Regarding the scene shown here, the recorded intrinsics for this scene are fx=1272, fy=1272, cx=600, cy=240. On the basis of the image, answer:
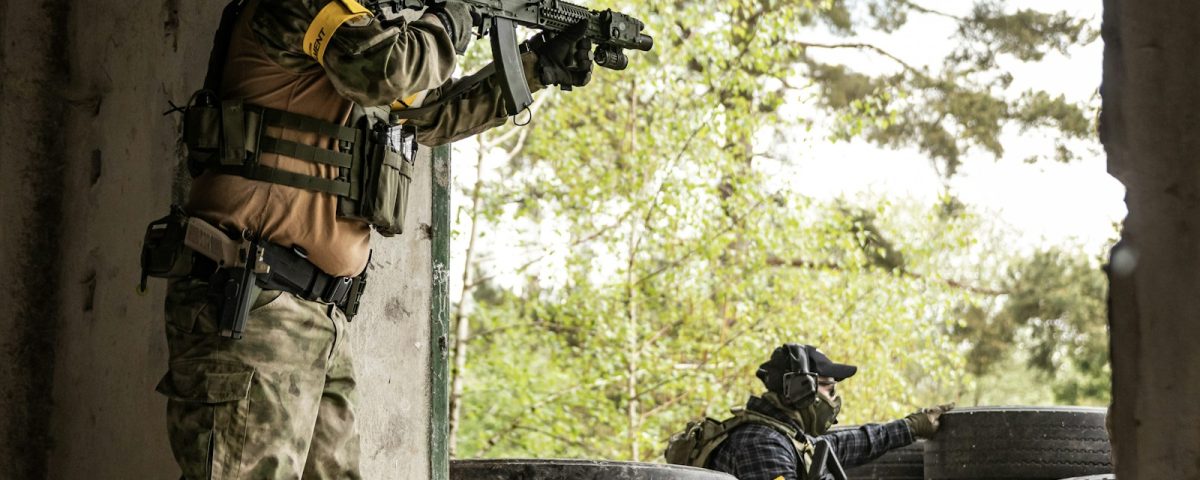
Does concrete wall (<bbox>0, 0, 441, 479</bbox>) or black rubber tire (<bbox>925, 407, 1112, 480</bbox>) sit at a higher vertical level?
concrete wall (<bbox>0, 0, 441, 479</bbox>)

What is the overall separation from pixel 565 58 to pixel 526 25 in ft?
0.53

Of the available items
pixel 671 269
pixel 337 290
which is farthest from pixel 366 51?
pixel 671 269

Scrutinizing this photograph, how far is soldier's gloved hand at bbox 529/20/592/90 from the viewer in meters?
3.77

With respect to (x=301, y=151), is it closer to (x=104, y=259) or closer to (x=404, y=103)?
(x=404, y=103)

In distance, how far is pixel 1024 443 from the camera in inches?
215

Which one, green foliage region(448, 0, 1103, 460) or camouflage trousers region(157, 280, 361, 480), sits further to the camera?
green foliage region(448, 0, 1103, 460)

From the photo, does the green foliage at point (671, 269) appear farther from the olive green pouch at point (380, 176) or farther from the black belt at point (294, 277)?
the black belt at point (294, 277)

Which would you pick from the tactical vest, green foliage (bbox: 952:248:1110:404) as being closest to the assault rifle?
the tactical vest

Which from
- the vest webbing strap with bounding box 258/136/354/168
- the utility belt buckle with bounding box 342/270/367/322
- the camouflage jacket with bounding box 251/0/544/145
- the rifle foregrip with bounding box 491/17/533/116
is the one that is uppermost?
the rifle foregrip with bounding box 491/17/533/116

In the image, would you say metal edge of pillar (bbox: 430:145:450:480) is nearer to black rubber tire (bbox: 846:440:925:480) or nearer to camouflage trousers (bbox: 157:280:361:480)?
camouflage trousers (bbox: 157:280:361:480)

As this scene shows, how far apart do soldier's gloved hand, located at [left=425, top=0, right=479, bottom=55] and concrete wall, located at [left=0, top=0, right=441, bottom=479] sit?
0.61 meters

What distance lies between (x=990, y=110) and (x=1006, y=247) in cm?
327

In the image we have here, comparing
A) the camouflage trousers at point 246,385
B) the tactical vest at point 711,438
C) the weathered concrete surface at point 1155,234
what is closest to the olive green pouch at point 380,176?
the camouflage trousers at point 246,385

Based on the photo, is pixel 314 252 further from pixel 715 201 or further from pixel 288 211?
pixel 715 201
